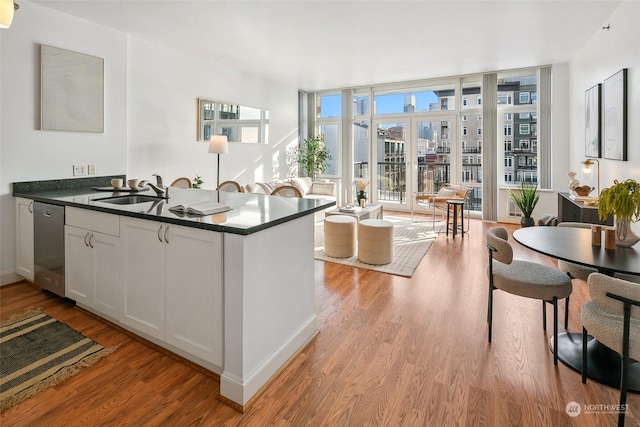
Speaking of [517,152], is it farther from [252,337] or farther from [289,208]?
[252,337]

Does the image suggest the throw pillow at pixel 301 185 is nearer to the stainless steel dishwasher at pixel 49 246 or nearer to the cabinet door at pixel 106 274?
the stainless steel dishwasher at pixel 49 246

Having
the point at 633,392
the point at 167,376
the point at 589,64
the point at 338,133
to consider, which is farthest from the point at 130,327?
the point at 338,133

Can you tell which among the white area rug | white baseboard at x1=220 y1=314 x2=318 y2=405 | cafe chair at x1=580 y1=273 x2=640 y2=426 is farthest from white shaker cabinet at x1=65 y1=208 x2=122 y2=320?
cafe chair at x1=580 y1=273 x2=640 y2=426

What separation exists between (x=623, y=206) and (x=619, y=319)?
0.67 metres

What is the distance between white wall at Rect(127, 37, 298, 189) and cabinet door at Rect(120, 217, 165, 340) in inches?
110

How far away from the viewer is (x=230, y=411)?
174cm

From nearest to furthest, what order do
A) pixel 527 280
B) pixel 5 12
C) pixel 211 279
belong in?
1. pixel 5 12
2. pixel 211 279
3. pixel 527 280

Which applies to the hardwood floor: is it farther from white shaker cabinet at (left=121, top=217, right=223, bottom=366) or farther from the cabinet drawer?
the cabinet drawer

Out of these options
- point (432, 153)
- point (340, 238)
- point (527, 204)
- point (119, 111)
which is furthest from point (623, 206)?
point (432, 153)

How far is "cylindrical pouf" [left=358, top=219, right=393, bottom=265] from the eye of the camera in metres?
4.11

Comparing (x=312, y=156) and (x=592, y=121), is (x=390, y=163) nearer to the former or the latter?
(x=312, y=156)

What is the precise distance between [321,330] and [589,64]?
210 inches

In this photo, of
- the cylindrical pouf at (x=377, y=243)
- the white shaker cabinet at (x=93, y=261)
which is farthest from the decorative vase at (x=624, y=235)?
the white shaker cabinet at (x=93, y=261)

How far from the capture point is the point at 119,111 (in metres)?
4.36
